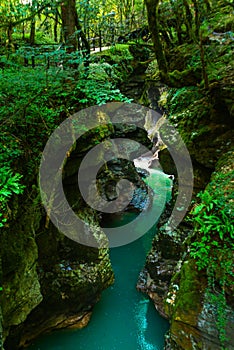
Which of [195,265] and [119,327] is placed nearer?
[195,265]

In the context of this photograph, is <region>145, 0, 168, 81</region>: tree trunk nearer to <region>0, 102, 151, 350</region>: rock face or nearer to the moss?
<region>0, 102, 151, 350</region>: rock face

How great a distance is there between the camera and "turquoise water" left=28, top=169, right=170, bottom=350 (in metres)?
7.17

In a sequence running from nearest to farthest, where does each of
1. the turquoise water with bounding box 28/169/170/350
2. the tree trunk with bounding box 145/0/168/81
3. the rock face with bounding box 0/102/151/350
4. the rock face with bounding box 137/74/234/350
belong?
the rock face with bounding box 137/74/234/350
the rock face with bounding box 0/102/151/350
the tree trunk with bounding box 145/0/168/81
the turquoise water with bounding box 28/169/170/350

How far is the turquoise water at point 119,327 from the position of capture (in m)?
7.17

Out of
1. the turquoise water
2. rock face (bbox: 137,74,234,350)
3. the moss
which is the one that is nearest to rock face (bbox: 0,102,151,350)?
the turquoise water

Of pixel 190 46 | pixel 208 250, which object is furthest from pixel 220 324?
pixel 190 46

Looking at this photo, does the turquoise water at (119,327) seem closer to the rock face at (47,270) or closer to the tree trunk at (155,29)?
the rock face at (47,270)

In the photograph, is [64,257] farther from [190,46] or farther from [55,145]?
[190,46]

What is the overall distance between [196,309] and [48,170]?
12.7 ft

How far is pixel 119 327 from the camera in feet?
25.8

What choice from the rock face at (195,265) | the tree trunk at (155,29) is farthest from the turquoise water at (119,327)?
the tree trunk at (155,29)

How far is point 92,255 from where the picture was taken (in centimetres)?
748

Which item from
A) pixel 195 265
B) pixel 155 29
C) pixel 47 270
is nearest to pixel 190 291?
pixel 195 265

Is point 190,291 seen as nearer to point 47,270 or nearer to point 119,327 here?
point 47,270
